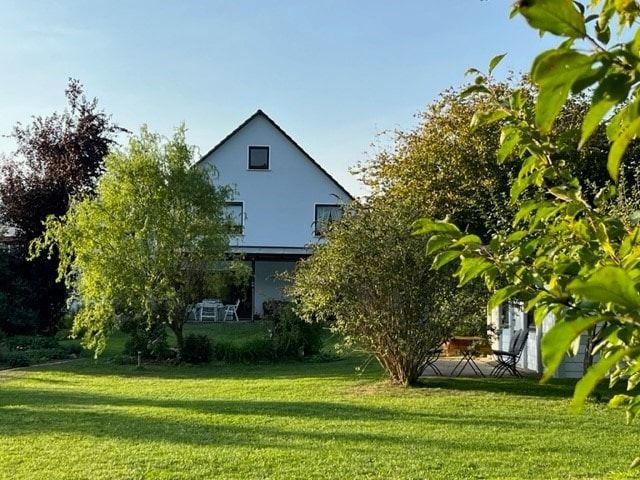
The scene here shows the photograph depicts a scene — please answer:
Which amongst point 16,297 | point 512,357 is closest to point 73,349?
point 16,297

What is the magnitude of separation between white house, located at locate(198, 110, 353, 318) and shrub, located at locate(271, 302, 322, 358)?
12.1 metres

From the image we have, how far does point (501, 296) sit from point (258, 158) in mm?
30724

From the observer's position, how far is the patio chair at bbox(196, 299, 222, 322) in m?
29.8

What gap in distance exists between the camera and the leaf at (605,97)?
999mm

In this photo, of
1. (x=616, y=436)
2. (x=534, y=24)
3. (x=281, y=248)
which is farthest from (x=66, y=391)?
(x=281, y=248)

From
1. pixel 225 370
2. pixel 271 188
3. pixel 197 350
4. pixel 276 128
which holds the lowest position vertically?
pixel 225 370

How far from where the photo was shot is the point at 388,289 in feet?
42.0

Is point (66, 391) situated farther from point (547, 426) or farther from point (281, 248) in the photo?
point (281, 248)

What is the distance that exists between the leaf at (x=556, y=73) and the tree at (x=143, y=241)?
17.2m

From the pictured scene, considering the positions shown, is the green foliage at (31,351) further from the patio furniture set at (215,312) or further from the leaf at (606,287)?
the leaf at (606,287)

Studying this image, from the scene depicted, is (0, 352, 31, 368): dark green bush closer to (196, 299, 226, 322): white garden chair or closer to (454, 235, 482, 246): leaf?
(196, 299, 226, 322): white garden chair

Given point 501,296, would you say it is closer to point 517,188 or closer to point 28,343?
point 517,188

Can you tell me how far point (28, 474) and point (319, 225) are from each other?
842cm

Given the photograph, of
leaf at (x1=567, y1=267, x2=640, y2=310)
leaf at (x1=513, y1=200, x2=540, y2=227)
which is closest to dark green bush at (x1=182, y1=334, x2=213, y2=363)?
leaf at (x1=513, y1=200, x2=540, y2=227)
